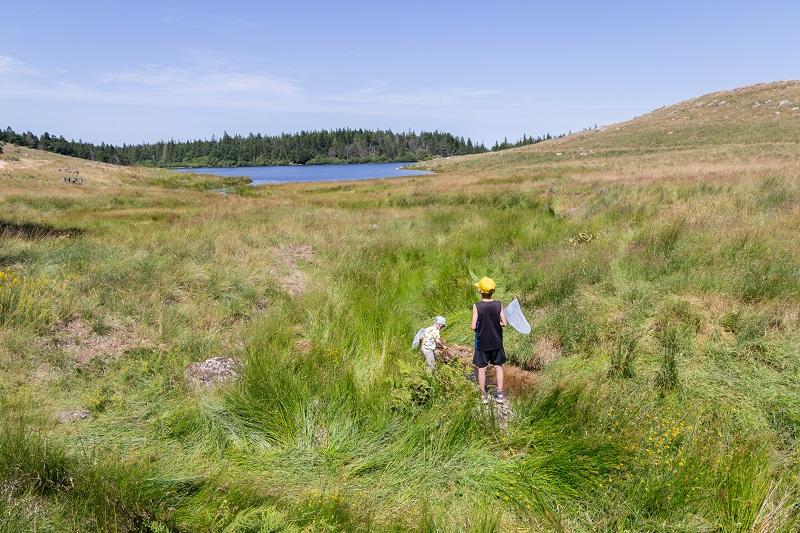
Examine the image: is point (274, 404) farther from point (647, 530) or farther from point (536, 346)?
point (536, 346)

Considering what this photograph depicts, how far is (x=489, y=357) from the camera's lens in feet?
17.0

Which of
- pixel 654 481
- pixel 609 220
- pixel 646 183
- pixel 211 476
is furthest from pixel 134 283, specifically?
pixel 646 183

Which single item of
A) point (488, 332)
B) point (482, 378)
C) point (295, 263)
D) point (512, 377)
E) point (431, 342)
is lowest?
point (512, 377)

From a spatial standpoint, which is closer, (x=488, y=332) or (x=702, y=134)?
(x=488, y=332)

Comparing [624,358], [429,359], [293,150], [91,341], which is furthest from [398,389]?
[293,150]

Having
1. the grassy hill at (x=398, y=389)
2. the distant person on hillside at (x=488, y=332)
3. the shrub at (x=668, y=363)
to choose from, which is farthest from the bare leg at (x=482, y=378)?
the shrub at (x=668, y=363)

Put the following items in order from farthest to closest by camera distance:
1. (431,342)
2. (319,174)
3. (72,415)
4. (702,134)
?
1. (319,174)
2. (702,134)
3. (431,342)
4. (72,415)

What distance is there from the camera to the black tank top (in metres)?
5.04

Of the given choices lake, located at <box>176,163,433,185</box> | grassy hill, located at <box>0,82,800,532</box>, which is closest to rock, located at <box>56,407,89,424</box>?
grassy hill, located at <box>0,82,800,532</box>

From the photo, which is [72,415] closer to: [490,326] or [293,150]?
[490,326]

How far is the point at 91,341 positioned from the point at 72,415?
1.81 m

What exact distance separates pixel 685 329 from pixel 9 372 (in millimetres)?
7859

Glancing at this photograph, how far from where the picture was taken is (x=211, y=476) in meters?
3.29

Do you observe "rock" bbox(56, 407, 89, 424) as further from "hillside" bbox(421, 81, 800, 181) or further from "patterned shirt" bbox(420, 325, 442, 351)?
"hillside" bbox(421, 81, 800, 181)
